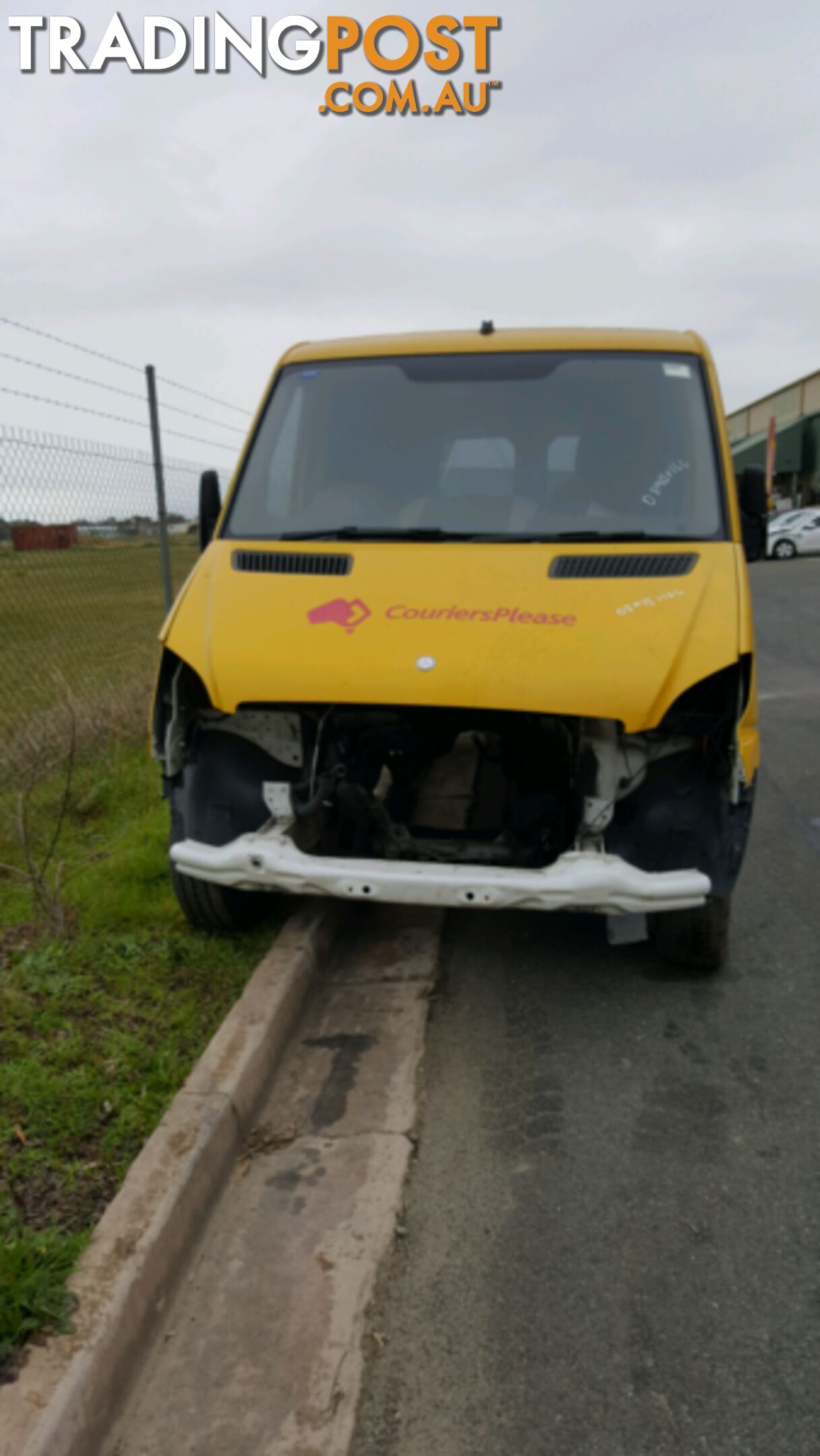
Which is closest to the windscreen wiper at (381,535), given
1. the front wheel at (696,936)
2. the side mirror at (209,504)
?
the side mirror at (209,504)

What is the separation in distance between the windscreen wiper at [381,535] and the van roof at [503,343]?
1038mm

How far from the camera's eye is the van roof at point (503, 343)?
5.01 metres

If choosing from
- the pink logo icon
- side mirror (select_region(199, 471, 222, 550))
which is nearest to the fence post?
side mirror (select_region(199, 471, 222, 550))

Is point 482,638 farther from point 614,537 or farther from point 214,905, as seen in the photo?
point 214,905

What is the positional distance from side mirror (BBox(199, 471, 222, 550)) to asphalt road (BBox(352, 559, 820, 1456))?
2.23 m

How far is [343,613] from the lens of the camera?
3.99 m

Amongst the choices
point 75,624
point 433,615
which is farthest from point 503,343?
point 75,624

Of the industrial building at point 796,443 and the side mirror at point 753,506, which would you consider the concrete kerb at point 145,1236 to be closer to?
the side mirror at point 753,506

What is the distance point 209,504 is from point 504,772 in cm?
197

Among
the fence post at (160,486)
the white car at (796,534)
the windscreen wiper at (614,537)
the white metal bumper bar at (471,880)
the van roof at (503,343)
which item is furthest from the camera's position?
the white car at (796,534)

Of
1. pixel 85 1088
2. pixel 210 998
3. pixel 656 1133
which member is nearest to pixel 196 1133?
pixel 85 1088

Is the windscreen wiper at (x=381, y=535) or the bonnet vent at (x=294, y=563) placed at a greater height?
the windscreen wiper at (x=381, y=535)

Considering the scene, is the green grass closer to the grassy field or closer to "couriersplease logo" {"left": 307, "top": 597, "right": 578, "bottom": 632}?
"couriersplease logo" {"left": 307, "top": 597, "right": 578, "bottom": 632}

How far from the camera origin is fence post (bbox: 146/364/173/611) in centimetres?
763
